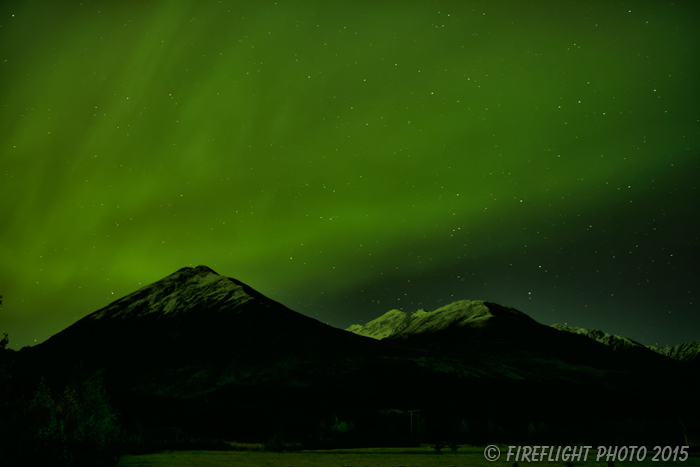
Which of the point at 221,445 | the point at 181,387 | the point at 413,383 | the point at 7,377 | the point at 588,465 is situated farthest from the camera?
the point at 181,387

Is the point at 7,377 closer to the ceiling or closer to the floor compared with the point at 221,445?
closer to the ceiling

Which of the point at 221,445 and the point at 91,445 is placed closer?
the point at 91,445

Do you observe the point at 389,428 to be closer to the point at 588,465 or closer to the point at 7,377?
the point at 588,465

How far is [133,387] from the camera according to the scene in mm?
191625

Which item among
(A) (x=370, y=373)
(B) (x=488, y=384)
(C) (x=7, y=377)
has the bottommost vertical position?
(B) (x=488, y=384)

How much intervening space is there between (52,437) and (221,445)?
166 ft

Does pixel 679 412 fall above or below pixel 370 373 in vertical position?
below

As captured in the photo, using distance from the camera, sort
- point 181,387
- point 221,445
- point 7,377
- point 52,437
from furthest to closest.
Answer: point 181,387 < point 221,445 < point 52,437 < point 7,377

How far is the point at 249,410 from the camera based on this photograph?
11638 cm

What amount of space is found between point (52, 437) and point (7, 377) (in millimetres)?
4940

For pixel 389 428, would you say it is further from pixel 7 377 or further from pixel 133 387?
pixel 133 387

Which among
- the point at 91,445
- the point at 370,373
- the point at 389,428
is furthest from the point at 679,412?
the point at 91,445

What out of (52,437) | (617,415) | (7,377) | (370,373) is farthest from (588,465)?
(370,373)

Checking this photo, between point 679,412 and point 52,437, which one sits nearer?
point 52,437
